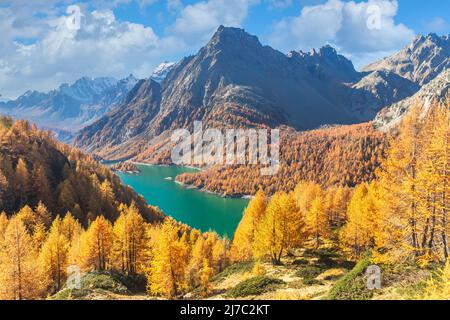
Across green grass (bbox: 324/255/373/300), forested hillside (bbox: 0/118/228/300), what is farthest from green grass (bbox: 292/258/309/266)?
green grass (bbox: 324/255/373/300)

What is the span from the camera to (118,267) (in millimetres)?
58594

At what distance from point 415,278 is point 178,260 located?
96.5 feet

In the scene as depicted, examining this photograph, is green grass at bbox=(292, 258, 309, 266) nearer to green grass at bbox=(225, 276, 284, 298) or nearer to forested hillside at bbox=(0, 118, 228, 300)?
forested hillside at bbox=(0, 118, 228, 300)

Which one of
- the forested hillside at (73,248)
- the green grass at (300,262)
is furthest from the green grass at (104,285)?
the green grass at (300,262)

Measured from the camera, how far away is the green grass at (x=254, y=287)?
34.8m

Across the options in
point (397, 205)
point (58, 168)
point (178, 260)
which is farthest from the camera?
point (58, 168)

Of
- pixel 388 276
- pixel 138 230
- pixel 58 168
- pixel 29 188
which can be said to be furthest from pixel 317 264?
pixel 58 168

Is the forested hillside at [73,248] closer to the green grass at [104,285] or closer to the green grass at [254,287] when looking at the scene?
the green grass at [104,285]

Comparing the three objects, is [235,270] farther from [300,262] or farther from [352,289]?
[352,289]

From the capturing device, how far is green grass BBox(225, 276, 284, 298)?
3475 cm

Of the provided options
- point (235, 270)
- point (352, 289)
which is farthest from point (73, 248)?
point (352, 289)

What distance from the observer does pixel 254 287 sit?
3619 centimetres
